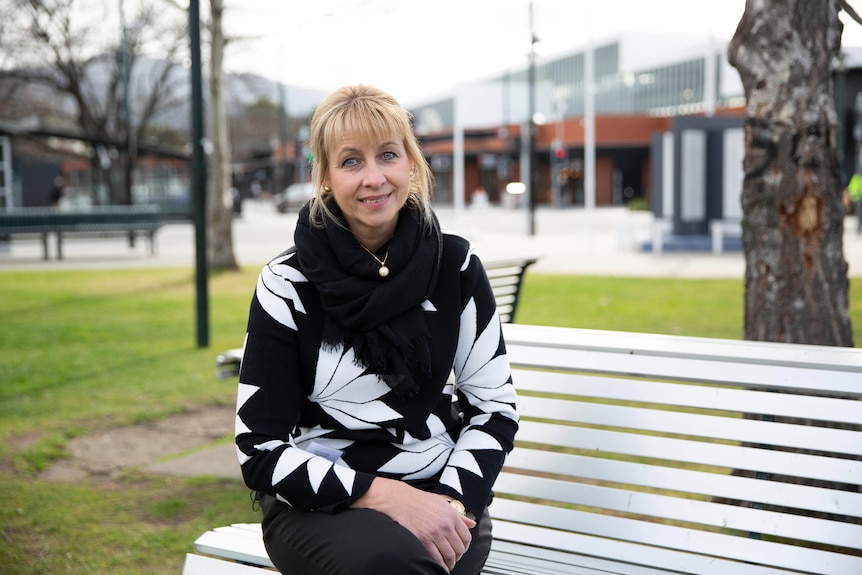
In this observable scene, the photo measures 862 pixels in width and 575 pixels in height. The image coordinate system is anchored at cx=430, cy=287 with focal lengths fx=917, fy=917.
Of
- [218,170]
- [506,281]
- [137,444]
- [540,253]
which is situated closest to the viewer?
[506,281]

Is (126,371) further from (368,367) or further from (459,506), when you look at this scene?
(459,506)

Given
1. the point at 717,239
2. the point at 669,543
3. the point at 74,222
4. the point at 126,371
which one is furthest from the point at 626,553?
the point at 74,222

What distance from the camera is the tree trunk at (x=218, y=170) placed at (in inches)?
600

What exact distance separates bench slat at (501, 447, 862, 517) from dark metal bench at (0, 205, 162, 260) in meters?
Answer: 18.4

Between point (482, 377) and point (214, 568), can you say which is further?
point (214, 568)

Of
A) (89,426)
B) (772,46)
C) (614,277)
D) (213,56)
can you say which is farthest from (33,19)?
(772,46)

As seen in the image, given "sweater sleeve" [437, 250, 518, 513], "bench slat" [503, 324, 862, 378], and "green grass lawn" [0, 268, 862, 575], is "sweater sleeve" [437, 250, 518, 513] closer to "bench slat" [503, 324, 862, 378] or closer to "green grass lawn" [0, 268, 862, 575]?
"bench slat" [503, 324, 862, 378]

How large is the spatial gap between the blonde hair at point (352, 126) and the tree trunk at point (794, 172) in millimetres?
2016

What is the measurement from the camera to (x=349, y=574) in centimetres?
211

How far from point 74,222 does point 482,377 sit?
1960 cm

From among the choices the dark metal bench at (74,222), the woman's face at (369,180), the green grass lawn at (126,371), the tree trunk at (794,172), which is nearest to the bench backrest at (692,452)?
the woman's face at (369,180)

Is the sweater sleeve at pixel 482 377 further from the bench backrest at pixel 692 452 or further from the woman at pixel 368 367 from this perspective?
the bench backrest at pixel 692 452

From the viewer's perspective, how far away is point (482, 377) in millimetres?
2551

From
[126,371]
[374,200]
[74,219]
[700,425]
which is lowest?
[126,371]
